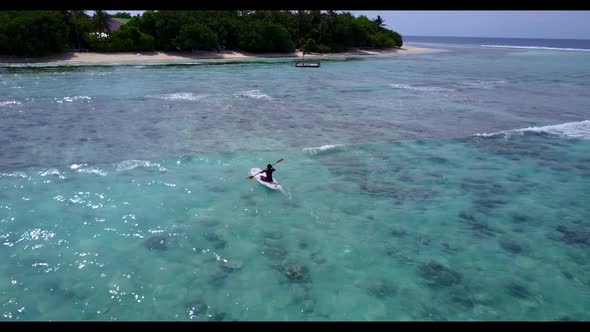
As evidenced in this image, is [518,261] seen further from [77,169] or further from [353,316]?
[77,169]

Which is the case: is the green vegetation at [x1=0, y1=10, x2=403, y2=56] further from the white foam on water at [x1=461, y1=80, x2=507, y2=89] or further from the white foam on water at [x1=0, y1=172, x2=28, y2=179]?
the white foam on water at [x1=0, y1=172, x2=28, y2=179]

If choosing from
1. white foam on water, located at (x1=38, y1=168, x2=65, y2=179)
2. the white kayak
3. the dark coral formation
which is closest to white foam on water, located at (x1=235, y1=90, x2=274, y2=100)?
the white kayak

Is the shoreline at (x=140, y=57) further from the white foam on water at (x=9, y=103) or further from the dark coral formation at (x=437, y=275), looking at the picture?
the dark coral formation at (x=437, y=275)

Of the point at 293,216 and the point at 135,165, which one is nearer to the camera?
the point at 293,216

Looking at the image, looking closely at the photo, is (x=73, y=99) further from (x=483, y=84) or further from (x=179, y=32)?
(x=179, y=32)

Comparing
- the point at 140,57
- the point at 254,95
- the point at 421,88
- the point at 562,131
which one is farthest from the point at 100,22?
the point at 562,131

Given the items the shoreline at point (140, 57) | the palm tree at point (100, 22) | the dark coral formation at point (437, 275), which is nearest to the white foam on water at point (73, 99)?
the dark coral formation at point (437, 275)
